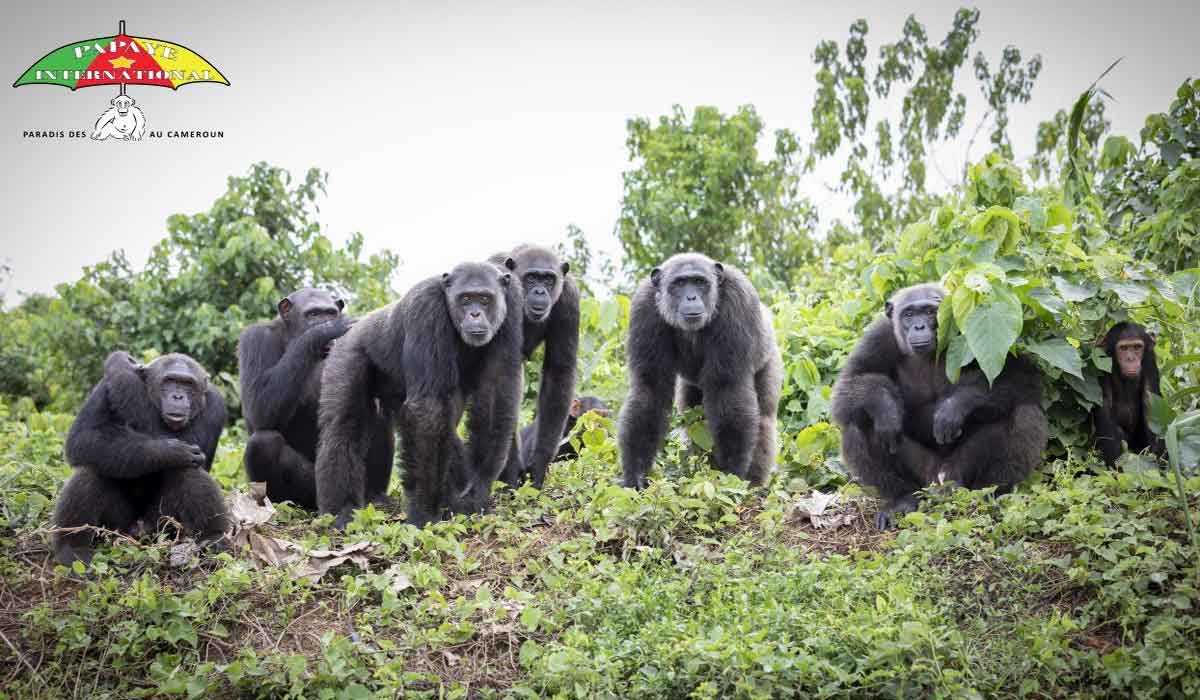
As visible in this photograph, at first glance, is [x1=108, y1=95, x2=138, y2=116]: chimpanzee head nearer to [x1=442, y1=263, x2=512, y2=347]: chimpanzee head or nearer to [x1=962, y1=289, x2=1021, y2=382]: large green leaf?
[x1=442, y1=263, x2=512, y2=347]: chimpanzee head

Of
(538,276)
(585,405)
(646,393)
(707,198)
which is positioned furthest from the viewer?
(707,198)

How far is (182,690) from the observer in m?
5.50

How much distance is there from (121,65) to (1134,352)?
367 inches

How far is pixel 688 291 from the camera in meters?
7.61

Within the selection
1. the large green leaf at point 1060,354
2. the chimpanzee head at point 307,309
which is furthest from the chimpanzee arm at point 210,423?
the large green leaf at point 1060,354

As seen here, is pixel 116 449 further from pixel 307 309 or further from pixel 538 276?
pixel 538 276

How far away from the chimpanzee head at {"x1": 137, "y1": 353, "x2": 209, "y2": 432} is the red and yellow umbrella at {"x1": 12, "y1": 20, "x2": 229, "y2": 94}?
452 cm

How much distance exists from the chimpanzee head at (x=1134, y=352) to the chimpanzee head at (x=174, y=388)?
5986mm

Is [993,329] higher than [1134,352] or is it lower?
higher

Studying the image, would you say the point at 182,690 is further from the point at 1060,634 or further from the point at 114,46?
the point at 114,46

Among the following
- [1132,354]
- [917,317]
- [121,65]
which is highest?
[121,65]

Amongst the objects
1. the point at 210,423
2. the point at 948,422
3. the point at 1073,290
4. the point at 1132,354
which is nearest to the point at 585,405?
the point at 210,423

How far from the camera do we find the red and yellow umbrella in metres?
10.6

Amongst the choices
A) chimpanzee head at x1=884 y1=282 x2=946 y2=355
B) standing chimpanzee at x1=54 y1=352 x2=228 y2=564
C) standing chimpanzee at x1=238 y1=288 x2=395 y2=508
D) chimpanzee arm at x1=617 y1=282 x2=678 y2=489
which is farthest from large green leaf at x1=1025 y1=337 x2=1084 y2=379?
standing chimpanzee at x1=54 y1=352 x2=228 y2=564
